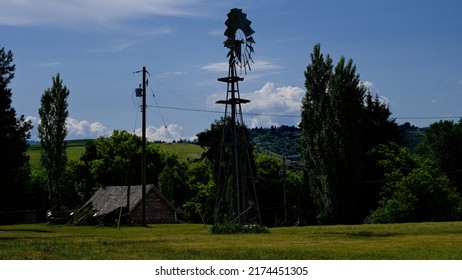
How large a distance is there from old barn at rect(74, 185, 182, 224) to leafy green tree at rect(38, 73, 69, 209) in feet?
26.2

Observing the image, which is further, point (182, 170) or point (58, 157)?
point (182, 170)

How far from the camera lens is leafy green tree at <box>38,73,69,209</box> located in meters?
78.8

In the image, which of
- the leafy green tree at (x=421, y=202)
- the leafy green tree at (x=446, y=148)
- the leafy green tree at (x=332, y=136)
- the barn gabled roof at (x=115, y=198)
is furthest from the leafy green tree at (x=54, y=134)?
the leafy green tree at (x=446, y=148)

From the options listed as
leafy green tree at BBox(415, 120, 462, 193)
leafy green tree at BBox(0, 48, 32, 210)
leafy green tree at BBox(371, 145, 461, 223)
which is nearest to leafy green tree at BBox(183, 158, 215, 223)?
leafy green tree at BBox(371, 145, 461, 223)

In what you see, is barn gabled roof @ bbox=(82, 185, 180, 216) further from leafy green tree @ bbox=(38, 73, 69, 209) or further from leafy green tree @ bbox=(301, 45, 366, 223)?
leafy green tree @ bbox=(301, 45, 366, 223)

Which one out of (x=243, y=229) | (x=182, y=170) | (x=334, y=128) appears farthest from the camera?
(x=182, y=170)

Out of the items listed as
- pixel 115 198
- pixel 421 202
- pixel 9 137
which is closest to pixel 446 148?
pixel 421 202

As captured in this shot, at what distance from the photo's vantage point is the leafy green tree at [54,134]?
78.8m

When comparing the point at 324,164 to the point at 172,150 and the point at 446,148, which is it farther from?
the point at 172,150

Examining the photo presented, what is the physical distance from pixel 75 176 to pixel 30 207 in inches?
458

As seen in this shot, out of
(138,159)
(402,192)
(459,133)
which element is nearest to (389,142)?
(402,192)

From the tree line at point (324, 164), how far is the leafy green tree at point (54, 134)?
0.35 ft
